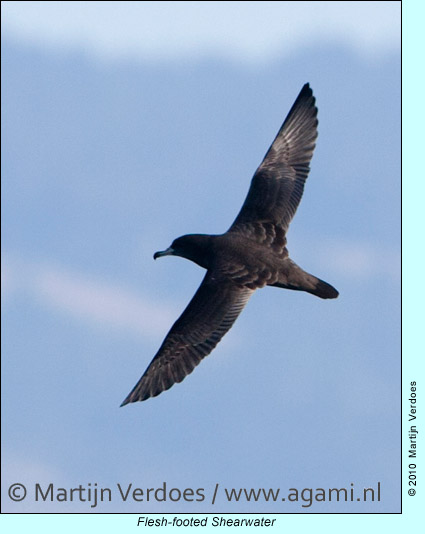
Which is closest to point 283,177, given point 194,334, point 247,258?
point 247,258

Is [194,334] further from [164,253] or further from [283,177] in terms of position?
[283,177]

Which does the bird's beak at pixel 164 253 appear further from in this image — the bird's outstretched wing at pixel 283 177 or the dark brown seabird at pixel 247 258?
the bird's outstretched wing at pixel 283 177

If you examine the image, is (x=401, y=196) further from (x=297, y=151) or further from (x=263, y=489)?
(x=263, y=489)

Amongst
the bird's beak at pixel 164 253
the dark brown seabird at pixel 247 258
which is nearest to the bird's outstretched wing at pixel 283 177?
the dark brown seabird at pixel 247 258

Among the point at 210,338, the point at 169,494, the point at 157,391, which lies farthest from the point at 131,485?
the point at 210,338

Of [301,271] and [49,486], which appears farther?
[301,271]
